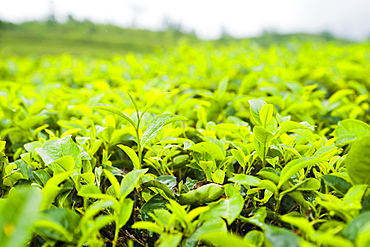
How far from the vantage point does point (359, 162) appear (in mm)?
724

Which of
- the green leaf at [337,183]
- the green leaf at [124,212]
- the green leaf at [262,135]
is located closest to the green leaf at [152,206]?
the green leaf at [124,212]

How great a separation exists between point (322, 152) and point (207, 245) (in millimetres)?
449

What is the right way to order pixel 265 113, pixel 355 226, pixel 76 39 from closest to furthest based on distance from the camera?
pixel 355 226
pixel 265 113
pixel 76 39

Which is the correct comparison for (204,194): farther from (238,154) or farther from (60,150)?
(60,150)

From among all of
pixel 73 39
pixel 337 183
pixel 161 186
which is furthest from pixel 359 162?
pixel 73 39

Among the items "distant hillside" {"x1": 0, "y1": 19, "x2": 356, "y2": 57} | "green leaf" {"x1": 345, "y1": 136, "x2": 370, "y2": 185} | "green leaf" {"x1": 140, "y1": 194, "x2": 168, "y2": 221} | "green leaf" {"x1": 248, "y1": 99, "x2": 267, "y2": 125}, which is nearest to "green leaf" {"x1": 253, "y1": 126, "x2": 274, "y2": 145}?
"green leaf" {"x1": 248, "y1": 99, "x2": 267, "y2": 125}

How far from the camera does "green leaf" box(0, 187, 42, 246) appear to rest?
0.49 metres

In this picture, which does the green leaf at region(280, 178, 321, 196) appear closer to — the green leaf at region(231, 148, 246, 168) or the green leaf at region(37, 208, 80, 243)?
the green leaf at region(231, 148, 246, 168)

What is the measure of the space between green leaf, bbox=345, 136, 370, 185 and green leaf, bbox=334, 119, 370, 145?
0.25 m

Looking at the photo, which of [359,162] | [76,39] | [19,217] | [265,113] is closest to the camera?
[19,217]

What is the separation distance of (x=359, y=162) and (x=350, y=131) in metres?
0.32

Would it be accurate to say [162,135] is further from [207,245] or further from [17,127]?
[17,127]

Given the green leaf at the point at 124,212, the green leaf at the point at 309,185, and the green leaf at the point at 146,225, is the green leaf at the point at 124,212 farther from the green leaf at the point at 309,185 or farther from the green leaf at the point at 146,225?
the green leaf at the point at 309,185

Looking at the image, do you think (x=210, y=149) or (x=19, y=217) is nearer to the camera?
(x=19, y=217)
